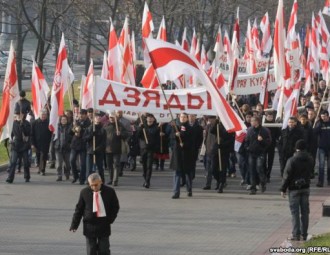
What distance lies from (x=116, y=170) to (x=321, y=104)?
16.0 feet

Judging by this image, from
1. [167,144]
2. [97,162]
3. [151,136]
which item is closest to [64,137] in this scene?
[97,162]

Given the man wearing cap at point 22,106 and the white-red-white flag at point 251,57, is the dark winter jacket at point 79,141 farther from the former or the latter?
the white-red-white flag at point 251,57

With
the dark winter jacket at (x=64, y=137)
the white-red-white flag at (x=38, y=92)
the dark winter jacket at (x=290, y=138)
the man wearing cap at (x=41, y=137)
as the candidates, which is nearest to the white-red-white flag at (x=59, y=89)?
the dark winter jacket at (x=64, y=137)

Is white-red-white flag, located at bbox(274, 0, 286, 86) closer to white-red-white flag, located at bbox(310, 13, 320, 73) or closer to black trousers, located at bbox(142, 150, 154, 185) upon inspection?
black trousers, located at bbox(142, 150, 154, 185)

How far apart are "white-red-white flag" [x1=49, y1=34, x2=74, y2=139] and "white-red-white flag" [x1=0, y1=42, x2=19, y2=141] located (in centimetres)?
86

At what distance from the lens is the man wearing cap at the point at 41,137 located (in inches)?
909

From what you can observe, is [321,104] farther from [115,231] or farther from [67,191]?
[115,231]

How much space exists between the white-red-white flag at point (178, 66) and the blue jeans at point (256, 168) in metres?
2.74

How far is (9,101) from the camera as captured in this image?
2222 cm

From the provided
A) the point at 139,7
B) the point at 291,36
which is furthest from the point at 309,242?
the point at 139,7

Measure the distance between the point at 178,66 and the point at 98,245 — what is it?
6762 mm

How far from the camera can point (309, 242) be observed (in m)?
14.5

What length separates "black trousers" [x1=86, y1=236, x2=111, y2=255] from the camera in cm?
1234

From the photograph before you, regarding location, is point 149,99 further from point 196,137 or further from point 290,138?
point 290,138
